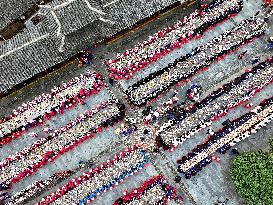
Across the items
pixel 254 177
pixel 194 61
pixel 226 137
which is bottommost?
pixel 254 177

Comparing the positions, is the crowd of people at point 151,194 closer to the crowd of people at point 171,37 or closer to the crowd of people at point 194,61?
the crowd of people at point 194,61

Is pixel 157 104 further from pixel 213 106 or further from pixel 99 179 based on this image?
pixel 99 179

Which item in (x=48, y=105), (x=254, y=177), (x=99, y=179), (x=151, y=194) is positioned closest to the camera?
(x=254, y=177)

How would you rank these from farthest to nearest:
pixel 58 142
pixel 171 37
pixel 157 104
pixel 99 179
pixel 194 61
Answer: pixel 171 37 → pixel 194 61 → pixel 157 104 → pixel 58 142 → pixel 99 179

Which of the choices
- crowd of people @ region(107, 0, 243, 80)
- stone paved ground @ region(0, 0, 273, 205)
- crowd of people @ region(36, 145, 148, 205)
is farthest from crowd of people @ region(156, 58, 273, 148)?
crowd of people @ region(107, 0, 243, 80)

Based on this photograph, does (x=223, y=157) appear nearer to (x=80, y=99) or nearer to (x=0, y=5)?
(x=80, y=99)

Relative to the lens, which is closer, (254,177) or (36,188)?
(254,177)

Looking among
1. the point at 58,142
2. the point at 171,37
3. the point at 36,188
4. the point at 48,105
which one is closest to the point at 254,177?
the point at 171,37
